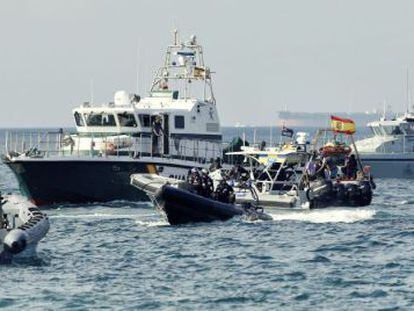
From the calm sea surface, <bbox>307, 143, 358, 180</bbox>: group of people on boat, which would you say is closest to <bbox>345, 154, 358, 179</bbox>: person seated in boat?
<bbox>307, 143, 358, 180</bbox>: group of people on boat

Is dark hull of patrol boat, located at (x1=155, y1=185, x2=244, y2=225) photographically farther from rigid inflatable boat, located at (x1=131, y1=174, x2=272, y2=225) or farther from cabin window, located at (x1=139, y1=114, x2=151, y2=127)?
cabin window, located at (x1=139, y1=114, x2=151, y2=127)

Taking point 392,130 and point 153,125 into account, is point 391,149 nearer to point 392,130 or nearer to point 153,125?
point 392,130

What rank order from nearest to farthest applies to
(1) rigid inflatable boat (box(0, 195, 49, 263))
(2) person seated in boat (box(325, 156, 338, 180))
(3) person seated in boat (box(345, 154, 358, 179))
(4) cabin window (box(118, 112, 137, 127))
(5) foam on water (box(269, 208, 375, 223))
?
(1) rigid inflatable boat (box(0, 195, 49, 263)) < (5) foam on water (box(269, 208, 375, 223)) < (2) person seated in boat (box(325, 156, 338, 180)) < (3) person seated in boat (box(345, 154, 358, 179)) < (4) cabin window (box(118, 112, 137, 127))

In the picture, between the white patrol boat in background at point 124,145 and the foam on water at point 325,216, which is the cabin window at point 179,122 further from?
the foam on water at point 325,216

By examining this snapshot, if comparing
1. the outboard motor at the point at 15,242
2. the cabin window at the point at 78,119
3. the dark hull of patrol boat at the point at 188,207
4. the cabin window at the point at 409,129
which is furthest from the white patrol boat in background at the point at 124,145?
the cabin window at the point at 409,129

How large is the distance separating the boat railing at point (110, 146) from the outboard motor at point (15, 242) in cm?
1815

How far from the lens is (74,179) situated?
45875mm

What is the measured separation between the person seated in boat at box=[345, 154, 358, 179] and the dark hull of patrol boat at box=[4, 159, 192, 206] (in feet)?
25.3

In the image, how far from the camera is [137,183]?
40.5m

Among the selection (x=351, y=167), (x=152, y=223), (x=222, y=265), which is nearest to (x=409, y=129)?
(x=351, y=167)

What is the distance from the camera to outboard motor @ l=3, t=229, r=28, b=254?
27531 mm

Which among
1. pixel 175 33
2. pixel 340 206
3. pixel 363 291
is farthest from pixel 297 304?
pixel 175 33

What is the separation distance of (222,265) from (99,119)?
21527 mm

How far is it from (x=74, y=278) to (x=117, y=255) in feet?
15.3
